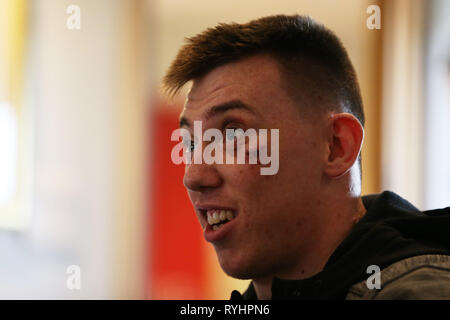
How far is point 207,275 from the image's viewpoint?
3.39 metres

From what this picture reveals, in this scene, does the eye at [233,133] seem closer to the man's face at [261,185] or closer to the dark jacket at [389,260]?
the man's face at [261,185]

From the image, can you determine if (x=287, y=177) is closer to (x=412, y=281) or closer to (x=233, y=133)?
(x=233, y=133)

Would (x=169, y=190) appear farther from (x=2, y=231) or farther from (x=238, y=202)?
(x=238, y=202)

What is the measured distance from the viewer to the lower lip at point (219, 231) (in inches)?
38.5

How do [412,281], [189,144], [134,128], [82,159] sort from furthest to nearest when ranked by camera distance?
[134,128]
[82,159]
[189,144]
[412,281]

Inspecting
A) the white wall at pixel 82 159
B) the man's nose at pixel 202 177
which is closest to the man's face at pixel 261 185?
the man's nose at pixel 202 177

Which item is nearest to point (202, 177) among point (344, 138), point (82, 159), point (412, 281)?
point (344, 138)

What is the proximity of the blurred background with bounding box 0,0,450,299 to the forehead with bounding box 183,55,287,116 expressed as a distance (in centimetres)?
214

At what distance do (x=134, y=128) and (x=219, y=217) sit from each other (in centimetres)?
254

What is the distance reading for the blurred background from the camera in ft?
10.1

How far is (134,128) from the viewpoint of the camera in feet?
11.3

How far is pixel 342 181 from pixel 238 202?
0.65 feet

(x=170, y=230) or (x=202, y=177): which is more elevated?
(x=202, y=177)

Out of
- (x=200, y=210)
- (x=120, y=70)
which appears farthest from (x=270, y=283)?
(x=120, y=70)
